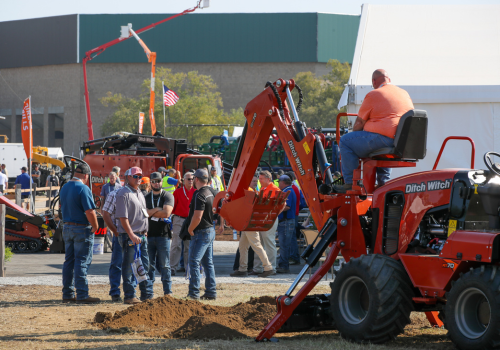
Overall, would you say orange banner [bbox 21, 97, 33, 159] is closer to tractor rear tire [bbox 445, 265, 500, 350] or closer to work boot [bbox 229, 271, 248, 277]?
work boot [bbox 229, 271, 248, 277]

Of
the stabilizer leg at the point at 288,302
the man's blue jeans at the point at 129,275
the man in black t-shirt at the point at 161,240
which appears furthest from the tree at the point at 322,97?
the stabilizer leg at the point at 288,302

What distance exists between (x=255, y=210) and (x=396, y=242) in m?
1.87

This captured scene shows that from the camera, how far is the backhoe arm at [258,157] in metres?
7.14

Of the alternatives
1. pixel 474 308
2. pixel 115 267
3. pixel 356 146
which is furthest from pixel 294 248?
pixel 474 308

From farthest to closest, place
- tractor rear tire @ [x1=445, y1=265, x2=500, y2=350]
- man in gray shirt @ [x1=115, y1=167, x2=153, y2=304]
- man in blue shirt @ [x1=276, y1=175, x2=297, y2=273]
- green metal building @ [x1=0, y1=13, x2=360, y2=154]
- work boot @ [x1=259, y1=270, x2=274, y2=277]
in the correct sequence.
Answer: green metal building @ [x1=0, y1=13, x2=360, y2=154], man in blue shirt @ [x1=276, y1=175, x2=297, y2=273], work boot @ [x1=259, y1=270, x2=274, y2=277], man in gray shirt @ [x1=115, y1=167, x2=153, y2=304], tractor rear tire @ [x1=445, y1=265, x2=500, y2=350]

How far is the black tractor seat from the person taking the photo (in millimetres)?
6344

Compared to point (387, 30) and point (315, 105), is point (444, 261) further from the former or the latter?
point (315, 105)

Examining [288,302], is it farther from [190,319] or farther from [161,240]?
[161,240]

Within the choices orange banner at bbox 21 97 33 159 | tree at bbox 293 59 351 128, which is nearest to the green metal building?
tree at bbox 293 59 351 128

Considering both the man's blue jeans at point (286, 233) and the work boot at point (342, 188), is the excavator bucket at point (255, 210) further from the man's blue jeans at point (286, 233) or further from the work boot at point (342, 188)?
the man's blue jeans at point (286, 233)

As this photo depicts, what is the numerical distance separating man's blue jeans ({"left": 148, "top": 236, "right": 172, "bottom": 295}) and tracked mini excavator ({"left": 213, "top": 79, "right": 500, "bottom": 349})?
109 inches

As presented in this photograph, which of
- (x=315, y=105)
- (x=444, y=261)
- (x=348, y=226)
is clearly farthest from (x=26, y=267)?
(x=315, y=105)

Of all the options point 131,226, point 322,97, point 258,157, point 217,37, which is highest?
point 217,37

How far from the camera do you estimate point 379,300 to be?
6.11 metres
